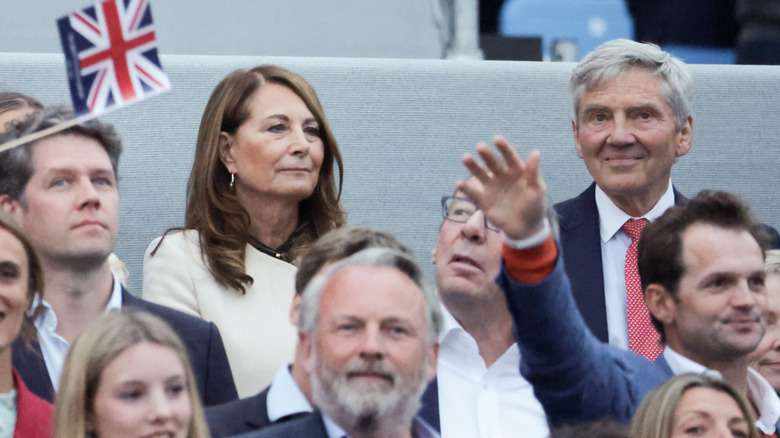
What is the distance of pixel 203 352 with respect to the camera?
9.53ft

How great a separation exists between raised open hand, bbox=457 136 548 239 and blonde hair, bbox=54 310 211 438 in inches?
23.9

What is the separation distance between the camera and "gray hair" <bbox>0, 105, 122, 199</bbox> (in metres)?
2.86

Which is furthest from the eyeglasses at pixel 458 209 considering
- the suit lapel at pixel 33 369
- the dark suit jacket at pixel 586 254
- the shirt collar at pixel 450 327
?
the suit lapel at pixel 33 369

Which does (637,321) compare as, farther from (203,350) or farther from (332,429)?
(332,429)

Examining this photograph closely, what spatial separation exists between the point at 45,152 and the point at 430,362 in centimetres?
104

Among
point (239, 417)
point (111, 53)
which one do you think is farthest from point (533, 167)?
point (111, 53)

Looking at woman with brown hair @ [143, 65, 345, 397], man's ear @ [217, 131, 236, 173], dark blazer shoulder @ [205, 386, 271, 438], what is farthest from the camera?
man's ear @ [217, 131, 236, 173]

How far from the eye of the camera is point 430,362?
2363 mm

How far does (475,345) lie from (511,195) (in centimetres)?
81

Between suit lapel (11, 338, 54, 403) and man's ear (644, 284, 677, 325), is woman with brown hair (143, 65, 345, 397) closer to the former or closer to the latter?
suit lapel (11, 338, 54, 403)

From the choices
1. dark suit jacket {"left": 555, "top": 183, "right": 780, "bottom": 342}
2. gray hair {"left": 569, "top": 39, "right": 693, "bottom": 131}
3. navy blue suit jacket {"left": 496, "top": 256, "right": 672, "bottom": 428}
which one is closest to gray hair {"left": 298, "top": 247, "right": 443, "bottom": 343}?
navy blue suit jacket {"left": 496, "top": 256, "right": 672, "bottom": 428}

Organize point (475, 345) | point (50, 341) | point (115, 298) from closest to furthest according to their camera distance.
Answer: point (50, 341) < point (115, 298) < point (475, 345)

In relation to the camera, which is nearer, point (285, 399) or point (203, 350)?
point (285, 399)

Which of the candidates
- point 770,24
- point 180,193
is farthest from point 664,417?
point 770,24
